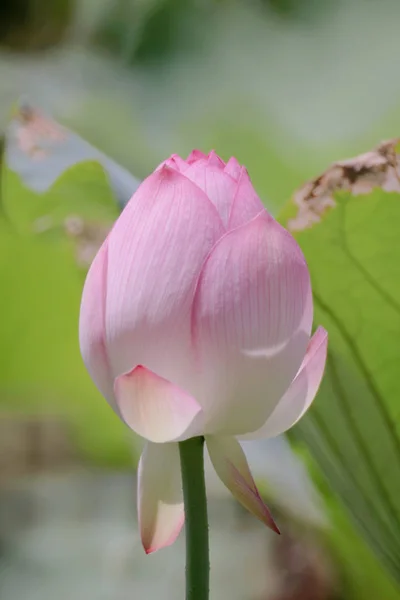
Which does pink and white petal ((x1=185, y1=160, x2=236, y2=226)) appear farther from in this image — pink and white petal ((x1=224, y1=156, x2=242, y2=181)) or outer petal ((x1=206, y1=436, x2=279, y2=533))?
outer petal ((x1=206, y1=436, x2=279, y2=533))

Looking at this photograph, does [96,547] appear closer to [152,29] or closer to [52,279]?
[52,279]

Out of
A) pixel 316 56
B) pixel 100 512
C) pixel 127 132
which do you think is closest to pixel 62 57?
pixel 127 132

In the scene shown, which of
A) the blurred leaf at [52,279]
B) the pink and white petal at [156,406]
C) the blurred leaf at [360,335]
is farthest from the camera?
the blurred leaf at [52,279]

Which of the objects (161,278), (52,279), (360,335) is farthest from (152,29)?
(161,278)

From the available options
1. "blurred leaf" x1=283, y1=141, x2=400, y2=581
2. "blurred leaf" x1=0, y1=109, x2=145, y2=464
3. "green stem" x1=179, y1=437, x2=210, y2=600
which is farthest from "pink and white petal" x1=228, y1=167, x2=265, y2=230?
"blurred leaf" x1=0, y1=109, x2=145, y2=464

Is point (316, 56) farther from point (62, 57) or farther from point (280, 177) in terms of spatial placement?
point (62, 57)

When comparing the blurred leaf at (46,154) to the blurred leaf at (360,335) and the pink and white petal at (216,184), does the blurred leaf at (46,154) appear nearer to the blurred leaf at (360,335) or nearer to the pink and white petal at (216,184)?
the blurred leaf at (360,335)

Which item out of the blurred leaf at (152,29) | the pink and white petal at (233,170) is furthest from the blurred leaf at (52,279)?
the pink and white petal at (233,170)
